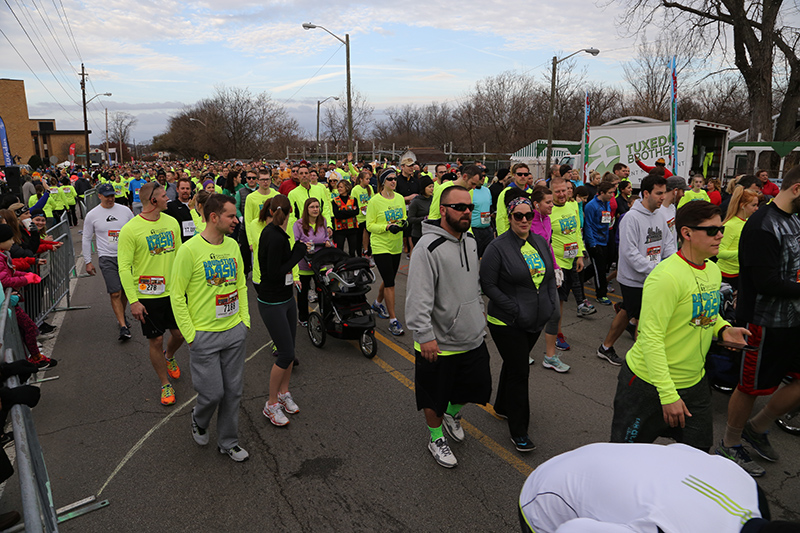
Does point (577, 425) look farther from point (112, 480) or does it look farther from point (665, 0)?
point (665, 0)

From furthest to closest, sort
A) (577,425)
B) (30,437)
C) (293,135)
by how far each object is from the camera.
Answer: (293,135), (577,425), (30,437)

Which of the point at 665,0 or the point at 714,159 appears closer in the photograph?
the point at 714,159

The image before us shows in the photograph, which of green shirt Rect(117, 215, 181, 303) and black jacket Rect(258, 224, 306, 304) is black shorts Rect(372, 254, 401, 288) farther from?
green shirt Rect(117, 215, 181, 303)

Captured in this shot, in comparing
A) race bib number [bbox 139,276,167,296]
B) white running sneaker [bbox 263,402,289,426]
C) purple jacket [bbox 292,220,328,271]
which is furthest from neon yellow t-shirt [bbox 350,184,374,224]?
white running sneaker [bbox 263,402,289,426]

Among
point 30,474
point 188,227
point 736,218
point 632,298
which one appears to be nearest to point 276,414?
point 30,474

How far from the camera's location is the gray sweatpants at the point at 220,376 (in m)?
3.74

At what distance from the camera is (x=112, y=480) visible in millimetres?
3738

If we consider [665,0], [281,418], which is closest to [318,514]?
[281,418]

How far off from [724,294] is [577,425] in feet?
6.28

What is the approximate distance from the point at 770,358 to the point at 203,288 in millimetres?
4252

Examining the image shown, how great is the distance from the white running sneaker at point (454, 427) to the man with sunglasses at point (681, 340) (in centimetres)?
149

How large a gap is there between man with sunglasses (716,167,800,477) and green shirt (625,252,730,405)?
926 mm

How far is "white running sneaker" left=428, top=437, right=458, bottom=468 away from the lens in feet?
12.4

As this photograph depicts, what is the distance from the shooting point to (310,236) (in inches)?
257
